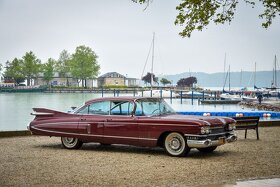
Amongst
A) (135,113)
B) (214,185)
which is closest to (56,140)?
(135,113)

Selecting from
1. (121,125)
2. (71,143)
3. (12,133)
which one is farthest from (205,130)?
(12,133)

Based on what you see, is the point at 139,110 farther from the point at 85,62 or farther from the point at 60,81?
the point at 60,81

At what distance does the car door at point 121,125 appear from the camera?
39.7ft

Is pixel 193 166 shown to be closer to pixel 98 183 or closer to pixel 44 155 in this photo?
pixel 98 183

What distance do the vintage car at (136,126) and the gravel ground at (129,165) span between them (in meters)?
0.38

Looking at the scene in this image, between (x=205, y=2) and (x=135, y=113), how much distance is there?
149 inches

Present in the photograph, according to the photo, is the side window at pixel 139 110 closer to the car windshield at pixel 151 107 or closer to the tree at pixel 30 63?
the car windshield at pixel 151 107

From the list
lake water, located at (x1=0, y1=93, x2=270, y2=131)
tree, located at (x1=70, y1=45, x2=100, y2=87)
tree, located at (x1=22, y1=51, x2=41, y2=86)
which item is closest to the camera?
lake water, located at (x1=0, y1=93, x2=270, y2=131)

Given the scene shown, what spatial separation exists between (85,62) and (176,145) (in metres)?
131

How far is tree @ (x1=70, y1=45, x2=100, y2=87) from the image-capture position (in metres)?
141

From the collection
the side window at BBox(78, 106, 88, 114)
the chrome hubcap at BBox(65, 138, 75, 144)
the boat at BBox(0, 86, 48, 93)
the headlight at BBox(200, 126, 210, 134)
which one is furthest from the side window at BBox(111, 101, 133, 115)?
the boat at BBox(0, 86, 48, 93)

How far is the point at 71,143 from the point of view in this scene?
1337 cm

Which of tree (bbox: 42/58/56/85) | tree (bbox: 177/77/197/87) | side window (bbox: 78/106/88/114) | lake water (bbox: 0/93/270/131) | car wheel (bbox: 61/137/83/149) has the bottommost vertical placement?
lake water (bbox: 0/93/270/131)

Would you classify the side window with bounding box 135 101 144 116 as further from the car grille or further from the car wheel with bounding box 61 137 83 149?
the car wheel with bounding box 61 137 83 149
